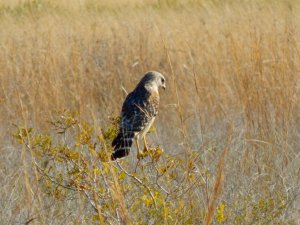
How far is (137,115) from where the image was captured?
4.95 m

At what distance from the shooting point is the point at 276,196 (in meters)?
3.93

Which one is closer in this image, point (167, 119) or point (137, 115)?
point (137, 115)

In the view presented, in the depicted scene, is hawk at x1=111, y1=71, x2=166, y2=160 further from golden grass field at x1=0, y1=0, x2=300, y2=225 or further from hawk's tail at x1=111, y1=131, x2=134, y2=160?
golden grass field at x1=0, y1=0, x2=300, y2=225

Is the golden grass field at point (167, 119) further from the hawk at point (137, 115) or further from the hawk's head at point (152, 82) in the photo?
the hawk's head at point (152, 82)

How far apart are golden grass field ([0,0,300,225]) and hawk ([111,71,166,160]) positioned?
0.41ft

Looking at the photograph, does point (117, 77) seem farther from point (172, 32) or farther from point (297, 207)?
point (297, 207)

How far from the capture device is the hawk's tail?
169 inches

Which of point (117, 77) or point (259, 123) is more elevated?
point (259, 123)

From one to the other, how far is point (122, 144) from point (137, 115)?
55cm

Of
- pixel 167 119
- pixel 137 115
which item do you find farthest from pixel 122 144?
pixel 167 119

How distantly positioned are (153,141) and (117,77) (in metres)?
1.70

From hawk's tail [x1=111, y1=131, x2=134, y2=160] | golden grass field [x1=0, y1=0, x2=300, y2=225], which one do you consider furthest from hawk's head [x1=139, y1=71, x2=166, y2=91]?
hawk's tail [x1=111, y1=131, x2=134, y2=160]

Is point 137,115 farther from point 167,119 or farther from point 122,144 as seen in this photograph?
point 167,119

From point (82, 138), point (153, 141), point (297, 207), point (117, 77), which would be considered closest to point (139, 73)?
point (117, 77)
